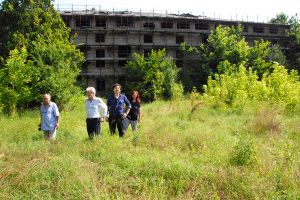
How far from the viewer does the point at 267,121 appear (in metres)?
9.35

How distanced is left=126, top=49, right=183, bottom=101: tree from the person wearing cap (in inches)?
817

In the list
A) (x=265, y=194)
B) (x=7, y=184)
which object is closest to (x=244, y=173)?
(x=265, y=194)

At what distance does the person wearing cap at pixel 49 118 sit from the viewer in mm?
7852

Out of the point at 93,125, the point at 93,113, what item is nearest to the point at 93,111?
the point at 93,113

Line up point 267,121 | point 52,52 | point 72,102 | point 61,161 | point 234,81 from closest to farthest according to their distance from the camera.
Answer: point 61,161 → point 267,121 → point 234,81 → point 52,52 → point 72,102

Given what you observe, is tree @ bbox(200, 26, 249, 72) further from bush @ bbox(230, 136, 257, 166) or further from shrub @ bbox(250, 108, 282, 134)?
bush @ bbox(230, 136, 257, 166)

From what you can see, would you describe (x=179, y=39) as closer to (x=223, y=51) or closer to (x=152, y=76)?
(x=223, y=51)

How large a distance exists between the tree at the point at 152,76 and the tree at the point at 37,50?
8479 mm

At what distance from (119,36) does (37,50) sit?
59.9 feet

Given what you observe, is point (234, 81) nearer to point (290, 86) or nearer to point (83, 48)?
point (290, 86)

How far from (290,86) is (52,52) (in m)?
13.2

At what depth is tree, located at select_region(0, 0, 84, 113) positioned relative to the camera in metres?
17.1

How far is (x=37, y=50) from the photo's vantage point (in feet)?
60.8

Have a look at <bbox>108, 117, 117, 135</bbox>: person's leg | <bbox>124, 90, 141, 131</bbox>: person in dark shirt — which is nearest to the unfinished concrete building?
<bbox>124, 90, 141, 131</bbox>: person in dark shirt
